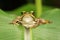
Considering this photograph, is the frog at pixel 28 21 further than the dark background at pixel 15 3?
No

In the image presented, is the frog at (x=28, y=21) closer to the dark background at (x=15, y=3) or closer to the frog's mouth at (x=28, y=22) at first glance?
the frog's mouth at (x=28, y=22)

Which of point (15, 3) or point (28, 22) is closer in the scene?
point (28, 22)

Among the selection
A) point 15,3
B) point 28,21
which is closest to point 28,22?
point 28,21

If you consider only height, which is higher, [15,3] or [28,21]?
[15,3]

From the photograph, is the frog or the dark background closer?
the frog

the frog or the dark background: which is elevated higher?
the dark background

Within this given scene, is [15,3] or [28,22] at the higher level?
[15,3]

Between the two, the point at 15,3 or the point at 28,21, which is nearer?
the point at 28,21

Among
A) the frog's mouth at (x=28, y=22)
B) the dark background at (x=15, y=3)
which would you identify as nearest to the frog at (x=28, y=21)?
the frog's mouth at (x=28, y=22)

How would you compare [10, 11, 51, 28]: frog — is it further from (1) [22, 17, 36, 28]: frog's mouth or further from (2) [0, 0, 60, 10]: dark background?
(2) [0, 0, 60, 10]: dark background

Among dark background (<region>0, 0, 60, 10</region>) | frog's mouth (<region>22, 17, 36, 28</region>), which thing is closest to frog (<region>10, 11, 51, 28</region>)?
frog's mouth (<region>22, 17, 36, 28</region>)

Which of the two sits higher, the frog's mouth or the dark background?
the dark background

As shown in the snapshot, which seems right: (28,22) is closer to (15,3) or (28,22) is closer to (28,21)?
(28,21)
